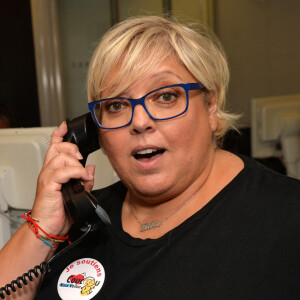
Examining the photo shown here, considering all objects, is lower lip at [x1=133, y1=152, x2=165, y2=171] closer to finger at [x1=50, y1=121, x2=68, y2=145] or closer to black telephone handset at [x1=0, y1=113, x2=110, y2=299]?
black telephone handset at [x1=0, y1=113, x2=110, y2=299]

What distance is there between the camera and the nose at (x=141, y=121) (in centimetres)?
97

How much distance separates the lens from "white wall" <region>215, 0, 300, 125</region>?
12.0 ft

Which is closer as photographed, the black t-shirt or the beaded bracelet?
the black t-shirt

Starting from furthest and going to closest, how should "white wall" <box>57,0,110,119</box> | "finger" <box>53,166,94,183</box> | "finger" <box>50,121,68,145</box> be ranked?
"white wall" <box>57,0,110,119</box> → "finger" <box>50,121,68,145</box> → "finger" <box>53,166,94,183</box>

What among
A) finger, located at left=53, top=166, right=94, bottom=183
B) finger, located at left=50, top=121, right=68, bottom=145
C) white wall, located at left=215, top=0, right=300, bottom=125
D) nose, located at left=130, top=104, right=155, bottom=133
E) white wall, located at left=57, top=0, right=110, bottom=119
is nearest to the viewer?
nose, located at left=130, top=104, right=155, bottom=133

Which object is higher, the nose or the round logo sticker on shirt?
the nose

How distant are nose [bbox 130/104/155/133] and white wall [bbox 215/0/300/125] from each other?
298cm

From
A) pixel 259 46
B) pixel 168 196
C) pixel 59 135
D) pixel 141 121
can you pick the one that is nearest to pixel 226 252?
pixel 168 196

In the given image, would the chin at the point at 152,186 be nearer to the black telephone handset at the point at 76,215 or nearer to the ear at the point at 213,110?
the black telephone handset at the point at 76,215

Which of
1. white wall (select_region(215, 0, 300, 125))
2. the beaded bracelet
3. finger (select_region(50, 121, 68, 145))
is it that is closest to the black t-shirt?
the beaded bracelet

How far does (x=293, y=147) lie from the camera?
2076mm

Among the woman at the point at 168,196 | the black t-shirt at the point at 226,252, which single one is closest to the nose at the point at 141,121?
the woman at the point at 168,196

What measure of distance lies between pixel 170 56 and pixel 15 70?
315 centimetres

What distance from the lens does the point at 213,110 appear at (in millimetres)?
1127
